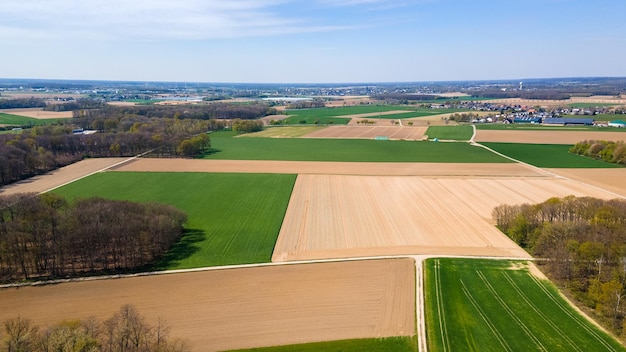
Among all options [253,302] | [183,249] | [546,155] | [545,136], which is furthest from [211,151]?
[545,136]

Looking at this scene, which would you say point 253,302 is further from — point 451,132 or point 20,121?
point 20,121

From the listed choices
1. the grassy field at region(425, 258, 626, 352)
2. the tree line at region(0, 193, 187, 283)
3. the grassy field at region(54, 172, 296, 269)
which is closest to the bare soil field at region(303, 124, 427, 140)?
the grassy field at region(54, 172, 296, 269)

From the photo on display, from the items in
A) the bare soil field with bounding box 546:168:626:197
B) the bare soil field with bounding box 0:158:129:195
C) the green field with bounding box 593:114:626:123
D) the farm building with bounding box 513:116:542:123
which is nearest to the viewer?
the bare soil field with bounding box 546:168:626:197

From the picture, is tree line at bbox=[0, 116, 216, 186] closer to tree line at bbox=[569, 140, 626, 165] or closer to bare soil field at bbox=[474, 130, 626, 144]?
bare soil field at bbox=[474, 130, 626, 144]

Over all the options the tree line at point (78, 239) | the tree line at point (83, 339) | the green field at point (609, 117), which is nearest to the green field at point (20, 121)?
the tree line at point (78, 239)

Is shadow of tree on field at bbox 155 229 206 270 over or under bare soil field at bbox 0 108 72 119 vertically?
under
